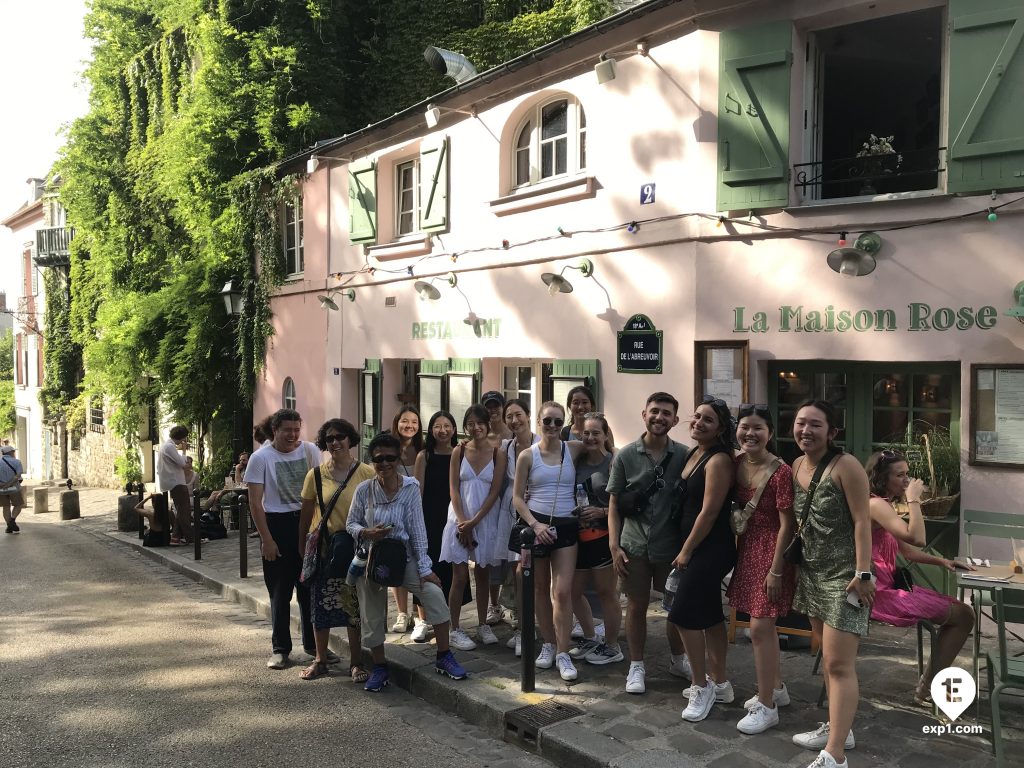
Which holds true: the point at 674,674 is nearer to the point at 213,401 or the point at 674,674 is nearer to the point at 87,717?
the point at 87,717

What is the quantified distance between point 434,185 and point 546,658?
730cm

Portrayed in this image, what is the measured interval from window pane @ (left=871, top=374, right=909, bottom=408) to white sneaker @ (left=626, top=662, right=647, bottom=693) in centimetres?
334

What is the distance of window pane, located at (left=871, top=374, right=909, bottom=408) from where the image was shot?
6992 millimetres

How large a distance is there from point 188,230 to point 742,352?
538 inches

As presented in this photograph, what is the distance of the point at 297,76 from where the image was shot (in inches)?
619

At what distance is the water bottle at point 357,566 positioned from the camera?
5.48 metres

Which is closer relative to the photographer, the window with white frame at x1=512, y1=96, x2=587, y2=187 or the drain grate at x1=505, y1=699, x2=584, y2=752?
the drain grate at x1=505, y1=699, x2=584, y2=752

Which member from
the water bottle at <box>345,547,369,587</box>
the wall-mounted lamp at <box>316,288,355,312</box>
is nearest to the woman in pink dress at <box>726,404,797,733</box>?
the water bottle at <box>345,547,369,587</box>

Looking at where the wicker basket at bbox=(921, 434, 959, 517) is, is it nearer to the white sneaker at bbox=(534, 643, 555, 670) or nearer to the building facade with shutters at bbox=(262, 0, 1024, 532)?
the building facade with shutters at bbox=(262, 0, 1024, 532)

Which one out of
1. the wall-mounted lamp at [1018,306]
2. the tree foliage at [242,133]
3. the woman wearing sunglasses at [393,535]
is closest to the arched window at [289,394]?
the tree foliage at [242,133]

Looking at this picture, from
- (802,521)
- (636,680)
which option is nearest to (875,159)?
(802,521)

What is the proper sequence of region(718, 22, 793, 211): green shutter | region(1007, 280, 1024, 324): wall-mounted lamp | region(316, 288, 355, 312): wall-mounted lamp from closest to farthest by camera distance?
region(1007, 280, 1024, 324): wall-mounted lamp
region(718, 22, 793, 211): green shutter
region(316, 288, 355, 312): wall-mounted lamp

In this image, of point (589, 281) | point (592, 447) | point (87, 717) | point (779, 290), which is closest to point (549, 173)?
point (589, 281)

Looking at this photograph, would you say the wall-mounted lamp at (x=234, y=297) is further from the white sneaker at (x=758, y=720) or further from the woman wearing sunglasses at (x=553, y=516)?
the white sneaker at (x=758, y=720)
